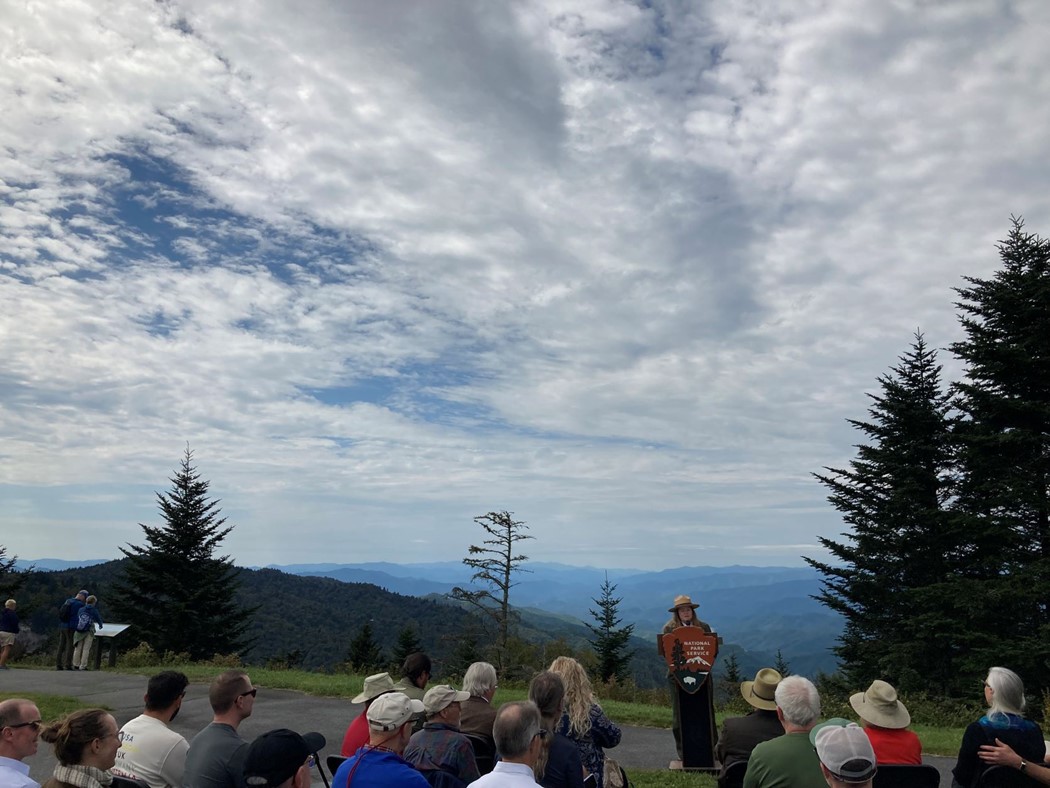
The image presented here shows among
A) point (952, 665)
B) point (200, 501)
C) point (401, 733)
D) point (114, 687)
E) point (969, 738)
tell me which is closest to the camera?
point (401, 733)

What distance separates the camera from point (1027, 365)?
2491 centimetres

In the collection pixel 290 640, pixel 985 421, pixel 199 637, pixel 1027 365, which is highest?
pixel 1027 365

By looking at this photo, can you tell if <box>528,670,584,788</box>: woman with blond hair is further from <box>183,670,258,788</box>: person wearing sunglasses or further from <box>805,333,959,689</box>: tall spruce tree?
<box>805,333,959,689</box>: tall spruce tree

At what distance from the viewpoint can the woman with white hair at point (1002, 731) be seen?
472 cm

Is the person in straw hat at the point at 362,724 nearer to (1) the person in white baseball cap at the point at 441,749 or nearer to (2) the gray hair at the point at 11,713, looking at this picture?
(1) the person in white baseball cap at the point at 441,749

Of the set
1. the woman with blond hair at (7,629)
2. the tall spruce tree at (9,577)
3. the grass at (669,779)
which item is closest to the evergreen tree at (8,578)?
the tall spruce tree at (9,577)

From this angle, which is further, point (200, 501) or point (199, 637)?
point (200, 501)

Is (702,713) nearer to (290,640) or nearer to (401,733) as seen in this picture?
(401,733)

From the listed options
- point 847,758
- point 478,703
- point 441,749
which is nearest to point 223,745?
point 441,749

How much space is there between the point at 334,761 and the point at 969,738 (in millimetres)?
4631

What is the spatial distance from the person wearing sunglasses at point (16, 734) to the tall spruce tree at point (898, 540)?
29316 millimetres

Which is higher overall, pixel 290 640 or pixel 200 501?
pixel 200 501

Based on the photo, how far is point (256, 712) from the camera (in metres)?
12.4

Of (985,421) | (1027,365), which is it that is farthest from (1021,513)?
(1027,365)
